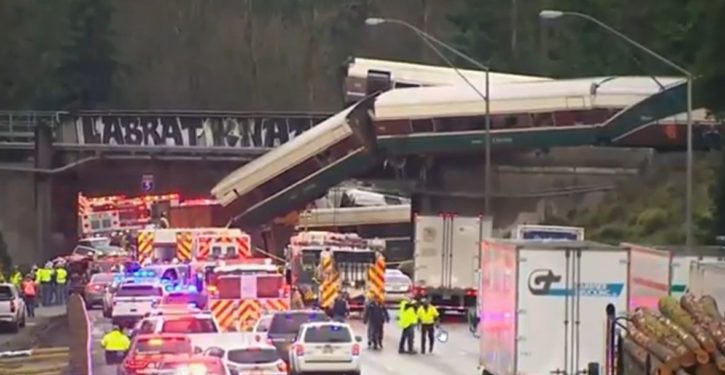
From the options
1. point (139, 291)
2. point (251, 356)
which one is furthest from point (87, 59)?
point (251, 356)

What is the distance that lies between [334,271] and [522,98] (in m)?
14.8

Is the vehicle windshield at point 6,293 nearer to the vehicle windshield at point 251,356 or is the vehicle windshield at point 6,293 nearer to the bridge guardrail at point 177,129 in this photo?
the vehicle windshield at point 251,356

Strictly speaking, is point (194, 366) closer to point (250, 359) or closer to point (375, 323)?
point (250, 359)

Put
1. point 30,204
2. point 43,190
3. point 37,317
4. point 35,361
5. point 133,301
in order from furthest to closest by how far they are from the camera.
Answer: point 30,204
point 43,190
point 37,317
point 133,301
point 35,361

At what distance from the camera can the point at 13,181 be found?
81438 millimetres

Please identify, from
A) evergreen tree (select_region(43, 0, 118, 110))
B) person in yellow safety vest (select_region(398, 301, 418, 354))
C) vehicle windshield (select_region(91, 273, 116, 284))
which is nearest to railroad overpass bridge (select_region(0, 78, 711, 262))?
vehicle windshield (select_region(91, 273, 116, 284))

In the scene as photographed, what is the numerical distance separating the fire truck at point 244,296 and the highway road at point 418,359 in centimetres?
311

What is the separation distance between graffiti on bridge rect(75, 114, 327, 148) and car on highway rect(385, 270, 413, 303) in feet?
65.9

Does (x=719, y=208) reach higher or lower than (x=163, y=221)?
higher

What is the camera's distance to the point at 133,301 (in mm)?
49375

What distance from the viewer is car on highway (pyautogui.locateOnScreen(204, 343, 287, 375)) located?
29153 mm

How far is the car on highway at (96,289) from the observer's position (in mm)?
61250

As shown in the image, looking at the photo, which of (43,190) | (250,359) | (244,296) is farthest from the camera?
(43,190)

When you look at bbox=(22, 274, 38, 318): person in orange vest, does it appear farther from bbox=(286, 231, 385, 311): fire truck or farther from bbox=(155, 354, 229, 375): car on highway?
bbox=(155, 354, 229, 375): car on highway
